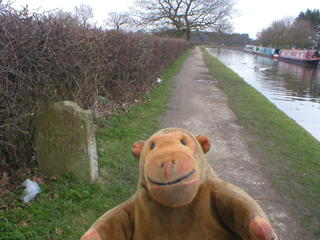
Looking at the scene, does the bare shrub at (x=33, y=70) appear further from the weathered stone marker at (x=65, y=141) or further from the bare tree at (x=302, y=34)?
the bare tree at (x=302, y=34)

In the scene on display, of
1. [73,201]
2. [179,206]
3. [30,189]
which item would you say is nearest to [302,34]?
[73,201]

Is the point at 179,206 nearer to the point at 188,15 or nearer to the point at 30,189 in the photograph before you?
Result: the point at 30,189

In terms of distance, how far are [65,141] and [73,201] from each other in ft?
2.66

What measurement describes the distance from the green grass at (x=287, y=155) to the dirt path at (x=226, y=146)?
0.19 m

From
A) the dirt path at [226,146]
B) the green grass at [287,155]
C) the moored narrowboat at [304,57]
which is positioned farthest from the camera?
the moored narrowboat at [304,57]

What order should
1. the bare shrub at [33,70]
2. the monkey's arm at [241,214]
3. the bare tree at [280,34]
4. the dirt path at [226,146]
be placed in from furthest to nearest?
the bare tree at [280,34] → the dirt path at [226,146] → the bare shrub at [33,70] → the monkey's arm at [241,214]

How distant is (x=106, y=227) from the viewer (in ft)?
5.54

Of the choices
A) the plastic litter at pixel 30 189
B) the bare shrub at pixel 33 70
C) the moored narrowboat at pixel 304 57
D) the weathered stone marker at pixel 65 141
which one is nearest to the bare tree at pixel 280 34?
the moored narrowboat at pixel 304 57

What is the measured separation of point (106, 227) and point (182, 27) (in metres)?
38.7

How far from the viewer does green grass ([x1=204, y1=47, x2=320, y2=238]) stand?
370cm

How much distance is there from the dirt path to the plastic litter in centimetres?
272

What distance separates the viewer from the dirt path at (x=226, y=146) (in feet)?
11.5

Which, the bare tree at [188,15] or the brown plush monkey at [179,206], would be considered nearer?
the brown plush monkey at [179,206]

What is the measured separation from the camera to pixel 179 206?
1.57m
